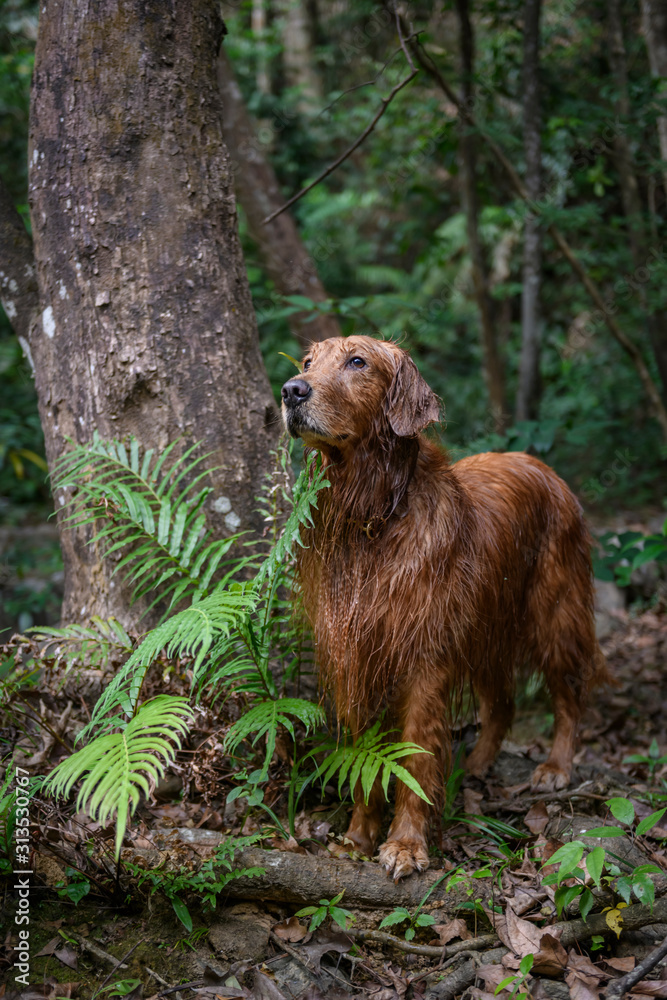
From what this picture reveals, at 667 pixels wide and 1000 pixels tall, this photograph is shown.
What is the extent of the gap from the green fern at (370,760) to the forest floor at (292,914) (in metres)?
0.33

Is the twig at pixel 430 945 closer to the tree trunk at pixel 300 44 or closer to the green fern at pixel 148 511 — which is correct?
the green fern at pixel 148 511

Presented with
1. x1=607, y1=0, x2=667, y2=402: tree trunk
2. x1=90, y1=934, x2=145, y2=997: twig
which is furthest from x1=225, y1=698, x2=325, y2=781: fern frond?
x1=607, y1=0, x2=667, y2=402: tree trunk

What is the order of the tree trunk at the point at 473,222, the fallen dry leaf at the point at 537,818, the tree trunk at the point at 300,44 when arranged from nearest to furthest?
the fallen dry leaf at the point at 537,818 < the tree trunk at the point at 473,222 < the tree trunk at the point at 300,44

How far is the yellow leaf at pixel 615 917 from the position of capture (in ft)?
7.85

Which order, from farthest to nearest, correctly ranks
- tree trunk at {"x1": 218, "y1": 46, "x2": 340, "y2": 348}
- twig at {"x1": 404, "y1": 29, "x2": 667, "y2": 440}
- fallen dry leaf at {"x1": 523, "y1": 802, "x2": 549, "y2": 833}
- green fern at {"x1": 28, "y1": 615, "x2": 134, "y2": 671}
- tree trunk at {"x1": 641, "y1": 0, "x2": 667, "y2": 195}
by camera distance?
tree trunk at {"x1": 218, "y1": 46, "x2": 340, "y2": 348}
tree trunk at {"x1": 641, "y1": 0, "x2": 667, "y2": 195}
twig at {"x1": 404, "y1": 29, "x2": 667, "y2": 440}
fallen dry leaf at {"x1": 523, "y1": 802, "x2": 549, "y2": 833}
green fern at {"x1": 28, "y1": 615, "x2": 134, "y2": 671}

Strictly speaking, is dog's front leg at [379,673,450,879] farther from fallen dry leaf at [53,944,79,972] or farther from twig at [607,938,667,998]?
fallen dry leaf at [53,944,79,972]

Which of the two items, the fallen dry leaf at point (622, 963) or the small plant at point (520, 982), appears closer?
the small plant at point (520, 982)

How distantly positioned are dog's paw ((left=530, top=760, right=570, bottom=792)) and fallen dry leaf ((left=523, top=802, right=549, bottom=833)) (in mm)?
211

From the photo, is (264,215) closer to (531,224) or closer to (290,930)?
(531,224)

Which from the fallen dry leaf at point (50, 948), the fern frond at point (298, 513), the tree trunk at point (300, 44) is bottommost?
the fallen dry leaf at point (50, 948)

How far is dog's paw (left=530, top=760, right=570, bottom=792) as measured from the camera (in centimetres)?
337

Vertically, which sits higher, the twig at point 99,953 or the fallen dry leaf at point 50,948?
the fallen dry leaf at point 50,948

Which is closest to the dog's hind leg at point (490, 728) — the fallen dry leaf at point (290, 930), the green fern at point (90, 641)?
the fallen dry leaf at point (290, 930)

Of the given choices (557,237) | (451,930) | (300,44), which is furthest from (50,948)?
(300,44)
